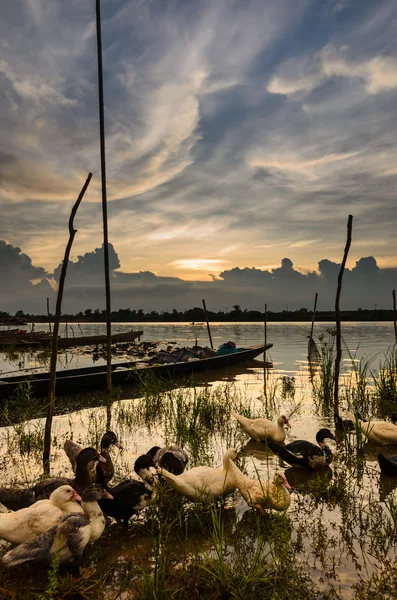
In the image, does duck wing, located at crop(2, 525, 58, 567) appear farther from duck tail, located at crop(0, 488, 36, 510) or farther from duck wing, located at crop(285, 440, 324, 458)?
duck wing, located at crop(285, 440, 324, 458)

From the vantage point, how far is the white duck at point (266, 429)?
8.05 metres

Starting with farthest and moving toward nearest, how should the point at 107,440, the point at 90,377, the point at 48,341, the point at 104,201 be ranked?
the point at 48,341 → the point at 90,377 → the point at 104,201 → the point at 107,440

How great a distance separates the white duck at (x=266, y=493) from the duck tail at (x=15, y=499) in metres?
2.46

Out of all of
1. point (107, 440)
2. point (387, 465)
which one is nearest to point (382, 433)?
point (387, 465)

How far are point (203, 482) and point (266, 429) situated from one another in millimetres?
3141

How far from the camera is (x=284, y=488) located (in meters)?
5.11

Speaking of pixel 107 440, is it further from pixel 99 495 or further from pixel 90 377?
pixel 90 377

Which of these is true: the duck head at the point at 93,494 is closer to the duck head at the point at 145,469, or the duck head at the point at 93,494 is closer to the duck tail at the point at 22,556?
the duck tail at the point at 22,556

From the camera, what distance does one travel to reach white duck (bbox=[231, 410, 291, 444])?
8.05 meters

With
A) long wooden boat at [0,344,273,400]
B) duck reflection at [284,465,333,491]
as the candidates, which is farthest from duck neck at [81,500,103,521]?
long wooden boat at [0,344,273,400]

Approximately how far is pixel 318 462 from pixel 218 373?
12.6 meters

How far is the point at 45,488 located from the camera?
5.09 m

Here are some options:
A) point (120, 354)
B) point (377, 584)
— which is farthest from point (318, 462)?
point (120, 354)

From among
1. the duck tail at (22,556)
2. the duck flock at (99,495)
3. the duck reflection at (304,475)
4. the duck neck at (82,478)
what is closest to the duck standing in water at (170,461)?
the duck flock at (99,495)
